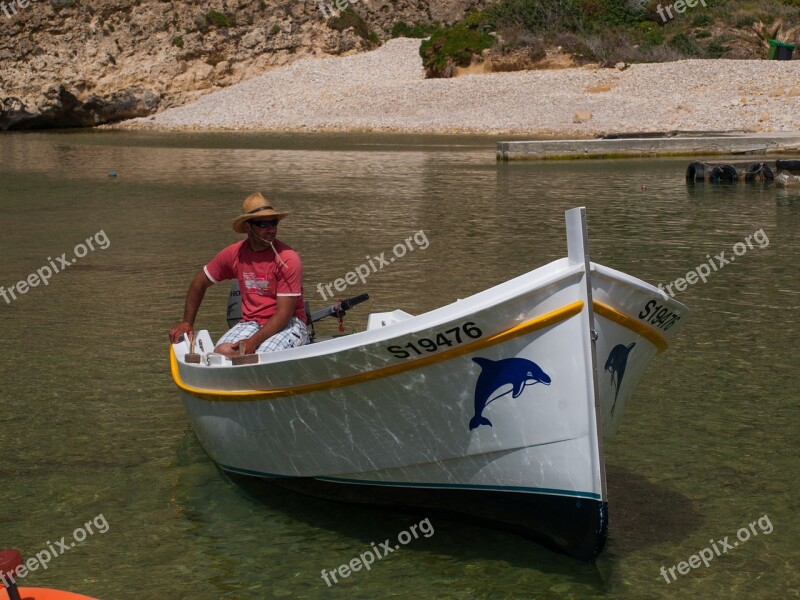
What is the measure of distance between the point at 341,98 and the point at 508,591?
4786 centimetres

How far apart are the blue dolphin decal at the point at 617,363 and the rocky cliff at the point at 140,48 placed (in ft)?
184

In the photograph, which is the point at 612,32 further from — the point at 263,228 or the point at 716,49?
the point at 263,228

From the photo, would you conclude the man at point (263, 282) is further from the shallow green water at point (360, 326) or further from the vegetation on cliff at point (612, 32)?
the vegetation on cliff at point (612, 32)

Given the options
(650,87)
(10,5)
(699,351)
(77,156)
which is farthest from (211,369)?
(10,5)

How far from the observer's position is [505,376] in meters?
5.65

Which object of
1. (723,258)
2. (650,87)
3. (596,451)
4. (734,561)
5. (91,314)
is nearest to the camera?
(596,451)

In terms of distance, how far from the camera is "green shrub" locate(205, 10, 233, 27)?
62375mm

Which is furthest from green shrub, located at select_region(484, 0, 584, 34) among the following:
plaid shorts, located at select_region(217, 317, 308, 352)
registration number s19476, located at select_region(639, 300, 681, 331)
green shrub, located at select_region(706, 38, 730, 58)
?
registration number s19476, located at select_region(639, 300, 681, 331)

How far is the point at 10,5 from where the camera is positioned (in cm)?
6147

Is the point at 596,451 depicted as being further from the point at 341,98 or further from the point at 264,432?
the point at 341,98

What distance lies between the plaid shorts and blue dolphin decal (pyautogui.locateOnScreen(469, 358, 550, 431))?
171 centimetres

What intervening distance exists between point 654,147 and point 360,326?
22.2 metres

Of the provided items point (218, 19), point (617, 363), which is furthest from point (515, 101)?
point (617, 363)

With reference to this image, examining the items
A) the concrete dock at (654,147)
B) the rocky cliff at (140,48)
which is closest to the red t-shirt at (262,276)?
the concrete dock at (654,147)
